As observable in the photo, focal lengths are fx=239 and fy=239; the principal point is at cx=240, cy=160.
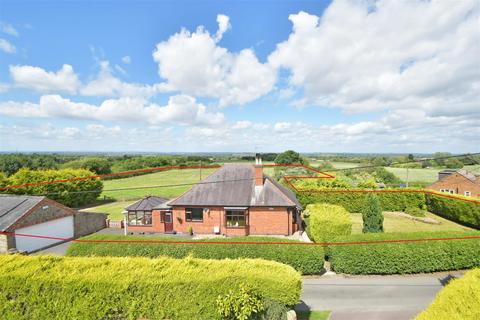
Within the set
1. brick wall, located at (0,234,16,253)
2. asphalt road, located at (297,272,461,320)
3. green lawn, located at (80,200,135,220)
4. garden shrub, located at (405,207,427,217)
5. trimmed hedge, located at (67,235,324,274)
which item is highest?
trimmed hedge, located at (67,235,324,274)

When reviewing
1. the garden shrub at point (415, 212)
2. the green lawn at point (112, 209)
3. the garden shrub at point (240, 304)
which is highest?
the garden shrub at point (240, 304)

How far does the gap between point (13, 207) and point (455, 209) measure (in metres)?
43.4

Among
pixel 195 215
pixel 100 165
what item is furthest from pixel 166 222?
pixel 100 165

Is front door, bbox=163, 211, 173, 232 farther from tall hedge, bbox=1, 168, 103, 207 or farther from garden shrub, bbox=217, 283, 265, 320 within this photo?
garden shrub, bbox=217, 283, 265, 320

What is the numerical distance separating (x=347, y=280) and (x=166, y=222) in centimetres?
1689

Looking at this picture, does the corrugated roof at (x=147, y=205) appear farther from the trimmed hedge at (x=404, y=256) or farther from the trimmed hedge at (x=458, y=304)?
the trimmed hedge at (x=458, y=304)

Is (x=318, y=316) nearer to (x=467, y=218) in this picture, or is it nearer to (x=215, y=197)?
(x=215, y=197)

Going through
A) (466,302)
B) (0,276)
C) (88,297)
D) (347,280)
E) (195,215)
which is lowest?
(347,280)

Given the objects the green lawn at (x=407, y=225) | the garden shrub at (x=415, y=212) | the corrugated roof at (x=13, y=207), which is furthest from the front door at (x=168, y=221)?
the garden shrub at (x=415, y=212)

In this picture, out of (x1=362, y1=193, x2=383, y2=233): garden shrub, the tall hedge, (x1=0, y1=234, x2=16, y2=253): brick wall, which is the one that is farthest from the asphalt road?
the tall hedge

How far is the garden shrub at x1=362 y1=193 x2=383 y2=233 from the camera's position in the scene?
18.3 m

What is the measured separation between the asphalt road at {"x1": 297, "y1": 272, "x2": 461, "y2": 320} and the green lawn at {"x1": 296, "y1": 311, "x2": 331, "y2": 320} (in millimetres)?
285

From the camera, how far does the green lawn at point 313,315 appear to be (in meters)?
10.5

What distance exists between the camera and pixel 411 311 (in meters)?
10.9
